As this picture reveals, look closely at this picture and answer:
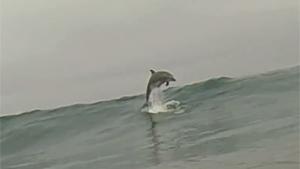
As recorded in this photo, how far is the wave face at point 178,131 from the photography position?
70.8 inches

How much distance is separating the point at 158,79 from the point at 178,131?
0.63ft

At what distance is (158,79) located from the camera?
81.3 inches

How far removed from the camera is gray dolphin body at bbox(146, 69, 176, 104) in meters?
2.05

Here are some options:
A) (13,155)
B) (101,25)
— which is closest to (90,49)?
(101,25)

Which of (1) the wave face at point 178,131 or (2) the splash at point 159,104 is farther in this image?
(2) the splash at point 159,104

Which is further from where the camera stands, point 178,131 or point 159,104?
point 159,104

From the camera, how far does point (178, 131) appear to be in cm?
198

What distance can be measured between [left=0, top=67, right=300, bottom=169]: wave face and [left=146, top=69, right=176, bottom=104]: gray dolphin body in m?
0.04

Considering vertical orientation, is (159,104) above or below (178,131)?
above

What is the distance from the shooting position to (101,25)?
6.75 ft

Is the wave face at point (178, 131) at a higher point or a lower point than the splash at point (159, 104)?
lower

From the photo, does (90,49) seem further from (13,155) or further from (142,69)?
(13,155)

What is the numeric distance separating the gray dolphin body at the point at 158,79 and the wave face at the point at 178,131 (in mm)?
41

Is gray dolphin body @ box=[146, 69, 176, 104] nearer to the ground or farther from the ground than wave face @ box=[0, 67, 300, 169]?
farther from the ground
